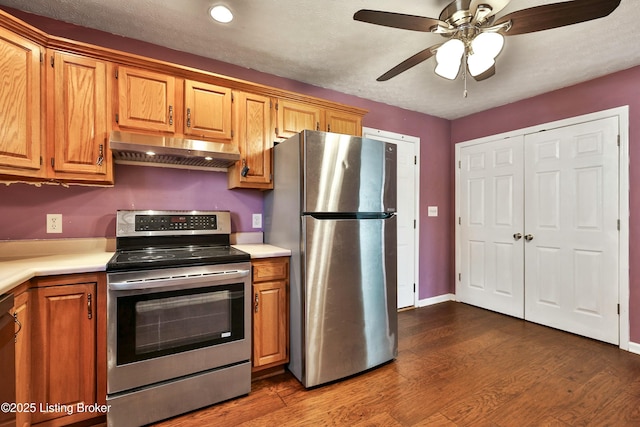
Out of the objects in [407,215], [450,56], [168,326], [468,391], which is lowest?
[468,391]

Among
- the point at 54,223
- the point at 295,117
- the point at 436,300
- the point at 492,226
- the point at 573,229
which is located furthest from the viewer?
the point at 436,300

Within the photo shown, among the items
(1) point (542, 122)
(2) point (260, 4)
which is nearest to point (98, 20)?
(2) point (260, 4)

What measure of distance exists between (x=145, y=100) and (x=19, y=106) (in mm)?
610

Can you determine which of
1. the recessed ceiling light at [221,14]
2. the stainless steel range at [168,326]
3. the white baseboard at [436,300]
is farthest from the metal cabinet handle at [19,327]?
the white baseboard at [436,300]

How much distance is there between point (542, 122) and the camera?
3178mm

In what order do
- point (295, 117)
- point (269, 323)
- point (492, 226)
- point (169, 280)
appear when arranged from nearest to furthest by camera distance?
point (169, 280) < point (269, 323) < point (295, 117) < point (492, 226)

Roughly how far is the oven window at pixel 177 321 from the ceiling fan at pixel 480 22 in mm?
Result: 1738

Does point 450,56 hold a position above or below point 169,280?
above

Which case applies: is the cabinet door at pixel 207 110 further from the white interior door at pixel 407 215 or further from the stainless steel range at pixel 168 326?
the white interior door at pixel 407 215

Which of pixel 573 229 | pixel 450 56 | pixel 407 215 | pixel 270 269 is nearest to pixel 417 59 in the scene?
pixel 450 56

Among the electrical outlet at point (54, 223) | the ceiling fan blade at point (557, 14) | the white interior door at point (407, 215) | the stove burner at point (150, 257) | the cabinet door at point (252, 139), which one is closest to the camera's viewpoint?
the ceiling fan blade at point (557, 14)

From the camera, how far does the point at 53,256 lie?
1913 millimetres

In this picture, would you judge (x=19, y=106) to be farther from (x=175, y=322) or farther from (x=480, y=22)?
(x=480, y=22)

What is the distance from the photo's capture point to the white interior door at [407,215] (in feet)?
12.0
